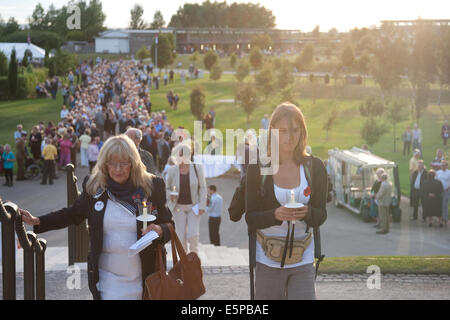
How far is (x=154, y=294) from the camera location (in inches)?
162

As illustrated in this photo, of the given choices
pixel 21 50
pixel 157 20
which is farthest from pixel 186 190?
pixel 157 20

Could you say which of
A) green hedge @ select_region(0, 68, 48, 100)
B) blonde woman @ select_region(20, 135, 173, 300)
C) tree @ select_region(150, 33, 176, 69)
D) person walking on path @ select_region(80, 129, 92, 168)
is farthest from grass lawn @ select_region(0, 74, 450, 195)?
blonde woman @ select_region(20, 135, 173, 300)

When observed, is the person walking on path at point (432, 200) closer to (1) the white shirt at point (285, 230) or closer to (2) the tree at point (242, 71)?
(1) the white shirt at point (285, 230)

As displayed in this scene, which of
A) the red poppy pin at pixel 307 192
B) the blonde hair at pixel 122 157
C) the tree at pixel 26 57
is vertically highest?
the tree at pixel 26 57

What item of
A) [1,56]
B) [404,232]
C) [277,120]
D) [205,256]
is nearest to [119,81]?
[1,56]

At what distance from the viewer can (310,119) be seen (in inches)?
1797

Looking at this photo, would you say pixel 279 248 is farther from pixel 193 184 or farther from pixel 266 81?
pixel 266 81

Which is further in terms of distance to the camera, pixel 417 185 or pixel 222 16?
pixel 222 16

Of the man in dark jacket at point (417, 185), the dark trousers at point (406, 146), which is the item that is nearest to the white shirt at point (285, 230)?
the man in dark jacket at point (417, 185)

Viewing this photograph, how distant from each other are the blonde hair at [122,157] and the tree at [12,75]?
1695 inches

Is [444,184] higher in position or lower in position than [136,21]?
lower

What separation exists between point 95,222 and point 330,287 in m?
4.69

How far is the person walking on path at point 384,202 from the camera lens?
1639 centimetres
